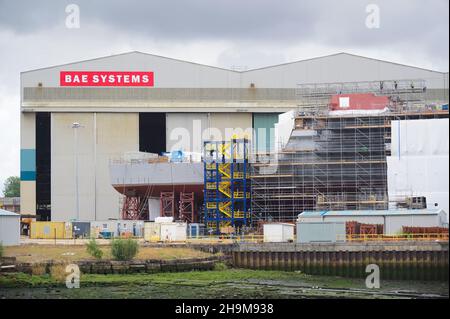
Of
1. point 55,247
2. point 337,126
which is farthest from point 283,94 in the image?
point 55,247

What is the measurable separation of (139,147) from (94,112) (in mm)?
5136

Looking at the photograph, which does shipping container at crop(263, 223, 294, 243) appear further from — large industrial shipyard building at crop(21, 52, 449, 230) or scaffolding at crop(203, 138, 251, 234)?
large industrial shipyard building at crop(21, 52, 449, 230)

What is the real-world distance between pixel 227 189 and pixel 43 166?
2238 cm

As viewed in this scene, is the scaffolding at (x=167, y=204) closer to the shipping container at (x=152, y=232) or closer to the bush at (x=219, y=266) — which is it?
the shipping container at (x=152, y=232)

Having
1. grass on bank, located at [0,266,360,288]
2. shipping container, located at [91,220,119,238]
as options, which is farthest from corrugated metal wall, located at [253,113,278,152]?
grass on bank, located at [0,266,360,288]

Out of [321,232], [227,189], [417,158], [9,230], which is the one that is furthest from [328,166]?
[9,230]

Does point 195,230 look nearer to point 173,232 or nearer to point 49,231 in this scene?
point 173,232

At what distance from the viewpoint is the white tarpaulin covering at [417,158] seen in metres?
73.2

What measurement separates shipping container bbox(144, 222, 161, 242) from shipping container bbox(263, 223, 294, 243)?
7.36 meters

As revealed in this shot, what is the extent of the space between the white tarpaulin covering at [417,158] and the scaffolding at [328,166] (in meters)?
1.30

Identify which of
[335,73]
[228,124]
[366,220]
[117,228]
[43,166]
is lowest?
[117,228]

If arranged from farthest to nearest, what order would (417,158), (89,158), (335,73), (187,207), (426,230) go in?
(335,73) → (89,158) → (187,207) → (417,158) → (426,230)

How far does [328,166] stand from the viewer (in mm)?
77188
